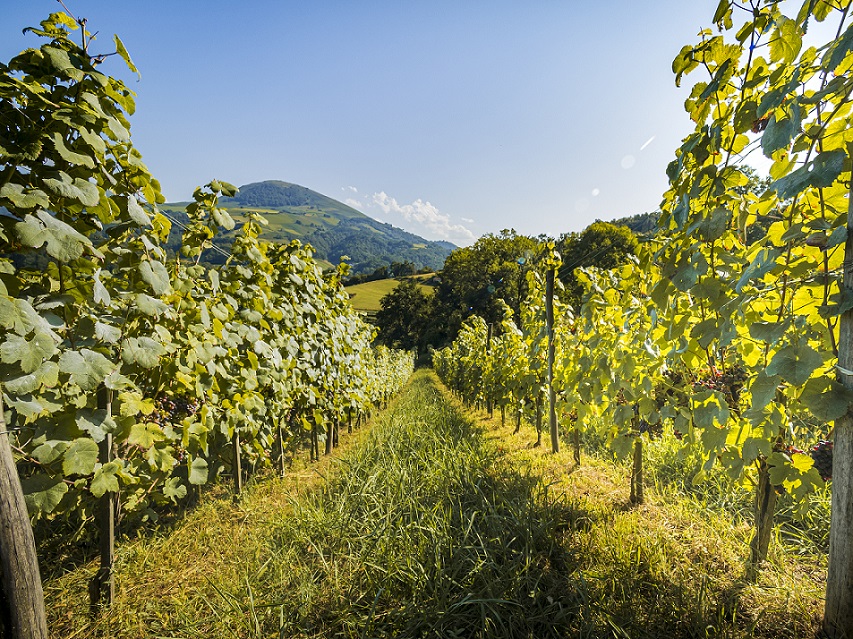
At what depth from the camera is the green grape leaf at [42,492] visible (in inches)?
64.5

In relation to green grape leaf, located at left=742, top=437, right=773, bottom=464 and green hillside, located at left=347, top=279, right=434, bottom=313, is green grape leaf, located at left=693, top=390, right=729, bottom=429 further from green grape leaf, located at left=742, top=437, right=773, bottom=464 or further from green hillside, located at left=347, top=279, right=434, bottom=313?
green hillside, located at left=347, top=279, right=434, bottom=313

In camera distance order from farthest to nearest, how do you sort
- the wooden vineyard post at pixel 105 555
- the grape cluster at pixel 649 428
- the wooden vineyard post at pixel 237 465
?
the grape cluster at pixel 649 428, the wooden vineyard post at pixel 237 465, the wooden vineyard post at pixel 105 555

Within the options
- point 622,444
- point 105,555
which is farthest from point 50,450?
point 622,444

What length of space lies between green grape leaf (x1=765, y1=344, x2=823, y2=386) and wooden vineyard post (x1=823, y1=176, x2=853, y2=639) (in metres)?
0.19

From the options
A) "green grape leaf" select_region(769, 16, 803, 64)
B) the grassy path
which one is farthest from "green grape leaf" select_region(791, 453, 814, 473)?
"green grape leaf" select_region(769, 16, 803, 64)

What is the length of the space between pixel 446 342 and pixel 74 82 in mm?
43859

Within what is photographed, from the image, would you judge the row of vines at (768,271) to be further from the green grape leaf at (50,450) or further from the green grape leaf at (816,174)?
the green grape leaf at (50,450)

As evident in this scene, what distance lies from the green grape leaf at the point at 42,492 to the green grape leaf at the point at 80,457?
2.8 inches

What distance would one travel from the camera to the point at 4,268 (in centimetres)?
147

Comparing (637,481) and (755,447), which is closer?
(755,447)

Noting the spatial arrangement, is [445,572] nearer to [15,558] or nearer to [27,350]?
[15,558]

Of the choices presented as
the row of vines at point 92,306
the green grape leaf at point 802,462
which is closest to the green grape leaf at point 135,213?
the row of vines at point 92,306

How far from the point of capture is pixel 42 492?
1673mm

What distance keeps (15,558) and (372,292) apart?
70632 millimetres
